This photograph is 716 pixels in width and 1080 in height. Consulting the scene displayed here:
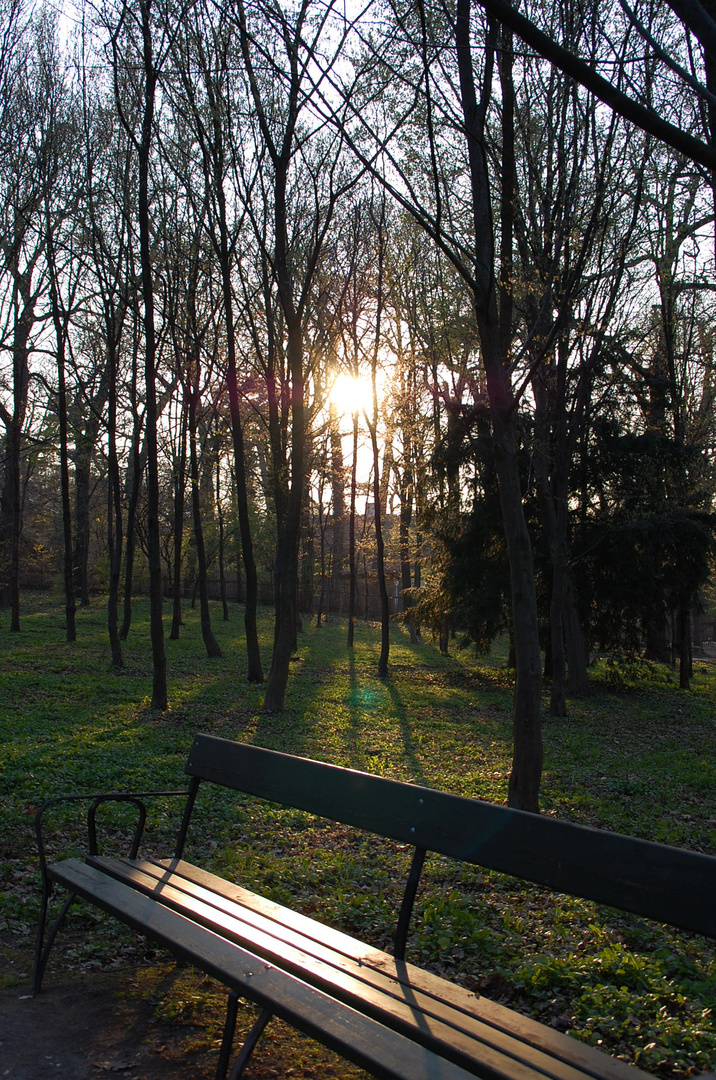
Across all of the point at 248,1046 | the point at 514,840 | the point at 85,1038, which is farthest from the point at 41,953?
the point at 514,840

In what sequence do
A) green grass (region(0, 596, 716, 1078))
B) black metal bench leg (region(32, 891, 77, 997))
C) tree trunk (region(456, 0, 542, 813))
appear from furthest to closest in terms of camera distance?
1. tree trunk (region(456, 0, 542, 813))
2. green grass (region(0, 596, 716, 1078))
3. black metal bench leg (region(32, 891, 77, 997))

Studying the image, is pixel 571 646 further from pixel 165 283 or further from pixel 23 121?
pixel 23 121

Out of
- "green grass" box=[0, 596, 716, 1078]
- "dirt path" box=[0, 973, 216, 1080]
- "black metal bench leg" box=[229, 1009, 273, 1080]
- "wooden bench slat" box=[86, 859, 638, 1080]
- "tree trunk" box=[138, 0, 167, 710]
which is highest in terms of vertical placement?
"tree trunk" box=[138, 0, 167, 710]

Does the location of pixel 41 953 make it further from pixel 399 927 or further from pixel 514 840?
pixel 514 840

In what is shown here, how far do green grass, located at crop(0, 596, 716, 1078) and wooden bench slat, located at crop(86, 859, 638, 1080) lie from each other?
462 millimetres

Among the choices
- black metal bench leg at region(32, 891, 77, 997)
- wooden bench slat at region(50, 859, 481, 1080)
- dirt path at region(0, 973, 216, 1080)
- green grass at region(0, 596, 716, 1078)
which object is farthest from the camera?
green grass at region(0, 596, 716, 1078)

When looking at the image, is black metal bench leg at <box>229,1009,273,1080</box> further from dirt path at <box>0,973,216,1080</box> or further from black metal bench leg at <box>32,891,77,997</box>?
black metal bench leg at <box>32,891,77,997</box>

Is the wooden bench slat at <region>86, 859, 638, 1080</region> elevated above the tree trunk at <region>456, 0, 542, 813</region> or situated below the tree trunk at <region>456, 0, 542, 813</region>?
below

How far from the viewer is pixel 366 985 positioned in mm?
2607

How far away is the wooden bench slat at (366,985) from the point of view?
7.20 feet

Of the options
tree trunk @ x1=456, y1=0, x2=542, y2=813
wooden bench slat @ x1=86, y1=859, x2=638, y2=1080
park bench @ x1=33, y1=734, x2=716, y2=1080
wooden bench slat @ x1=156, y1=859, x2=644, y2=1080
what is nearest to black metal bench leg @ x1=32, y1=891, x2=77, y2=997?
park bench @ x1=33, y1=734, x2=716, y2=1080

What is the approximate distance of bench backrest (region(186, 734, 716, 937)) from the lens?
216 cm

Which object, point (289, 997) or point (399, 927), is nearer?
point (289, 997)

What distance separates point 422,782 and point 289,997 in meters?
6.11
